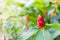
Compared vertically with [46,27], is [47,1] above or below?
above

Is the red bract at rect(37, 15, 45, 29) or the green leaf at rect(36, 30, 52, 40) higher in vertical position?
the red bract at rect(37, 15, 45, 29)

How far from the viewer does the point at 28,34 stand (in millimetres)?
804

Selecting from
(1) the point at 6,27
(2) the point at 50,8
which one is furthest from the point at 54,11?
(1) the point at 6,27

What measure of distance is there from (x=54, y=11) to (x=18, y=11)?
0.36m

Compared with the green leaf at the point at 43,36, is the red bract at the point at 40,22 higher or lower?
higher

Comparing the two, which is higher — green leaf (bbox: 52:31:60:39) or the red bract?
the red bract

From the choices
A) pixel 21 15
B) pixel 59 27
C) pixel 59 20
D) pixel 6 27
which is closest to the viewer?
pixel 59 27

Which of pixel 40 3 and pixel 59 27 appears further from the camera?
pixel 40 3

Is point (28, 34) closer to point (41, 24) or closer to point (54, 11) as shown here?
point (41, 24)

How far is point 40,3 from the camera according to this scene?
1278 mm

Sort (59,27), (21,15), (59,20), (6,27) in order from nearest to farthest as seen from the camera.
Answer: (59,27) → (6,27) → (59,20) → (21,15)

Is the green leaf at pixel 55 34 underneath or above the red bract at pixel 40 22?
underneath

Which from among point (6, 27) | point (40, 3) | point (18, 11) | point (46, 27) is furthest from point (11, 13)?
point (46, 27)

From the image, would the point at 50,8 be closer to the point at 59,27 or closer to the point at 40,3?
the point at 40,3
